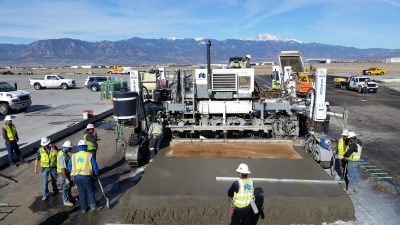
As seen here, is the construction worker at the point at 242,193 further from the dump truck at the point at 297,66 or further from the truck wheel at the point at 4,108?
the dump truck at the point at 297,66

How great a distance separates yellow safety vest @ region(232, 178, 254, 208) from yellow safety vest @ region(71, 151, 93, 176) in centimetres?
340

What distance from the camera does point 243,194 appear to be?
20.7 feet

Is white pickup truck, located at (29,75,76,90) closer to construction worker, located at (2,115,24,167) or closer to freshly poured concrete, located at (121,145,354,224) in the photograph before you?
Result: construction worker, located at (2,115,24,167)

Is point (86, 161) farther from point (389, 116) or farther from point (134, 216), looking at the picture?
point (389, 116)

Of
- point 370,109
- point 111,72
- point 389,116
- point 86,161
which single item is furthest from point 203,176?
point 111,72

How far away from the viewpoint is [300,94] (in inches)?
1145

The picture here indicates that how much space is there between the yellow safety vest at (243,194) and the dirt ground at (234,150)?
4396 millimetres

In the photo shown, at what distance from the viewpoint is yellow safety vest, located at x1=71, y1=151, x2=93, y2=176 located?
7867 millimetres

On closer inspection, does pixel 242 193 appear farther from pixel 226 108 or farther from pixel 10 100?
pixel 10 100

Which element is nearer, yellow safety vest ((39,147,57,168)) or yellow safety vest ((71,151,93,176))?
yellow safety vest ((71,151,93,176))

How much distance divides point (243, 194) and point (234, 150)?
199 inches

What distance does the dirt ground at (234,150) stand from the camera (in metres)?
10.9

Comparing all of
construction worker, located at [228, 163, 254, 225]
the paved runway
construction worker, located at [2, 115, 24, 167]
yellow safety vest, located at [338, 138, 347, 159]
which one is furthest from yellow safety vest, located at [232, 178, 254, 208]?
the paved runway

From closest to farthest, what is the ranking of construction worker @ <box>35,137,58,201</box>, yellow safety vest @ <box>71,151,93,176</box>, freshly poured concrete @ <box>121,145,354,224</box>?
freshly poured concrete @ <box>121,145,354,224</box> → yellow safety vest @ <box>71,151,93,176</box> → construction worker @ <box>35,137,58,201</box>
